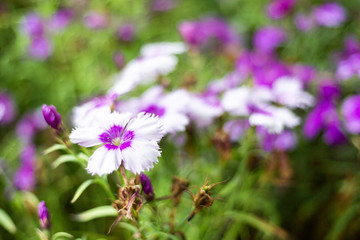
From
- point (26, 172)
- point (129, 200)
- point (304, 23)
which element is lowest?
point (26, 172)

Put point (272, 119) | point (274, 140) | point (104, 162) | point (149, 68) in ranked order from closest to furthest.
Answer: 1. point (104, 162)
2. point (272, 119)
3. point (149, 68)
4. point (274, 140)

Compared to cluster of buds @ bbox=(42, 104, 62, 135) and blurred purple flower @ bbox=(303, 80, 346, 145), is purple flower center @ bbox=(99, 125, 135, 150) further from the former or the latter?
blurred purple flower @ bbox=(303, 80, 346, 145)

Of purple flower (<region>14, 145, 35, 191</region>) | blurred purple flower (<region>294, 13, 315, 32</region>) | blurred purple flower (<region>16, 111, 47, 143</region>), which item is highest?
blurred purple flower (<region>294, 13, 315, 32</region>)

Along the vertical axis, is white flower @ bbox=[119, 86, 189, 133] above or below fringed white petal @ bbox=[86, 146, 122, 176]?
below

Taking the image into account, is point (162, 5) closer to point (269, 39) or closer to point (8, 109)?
point (269, 39)

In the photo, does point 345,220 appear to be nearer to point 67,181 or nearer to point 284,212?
point 284,212

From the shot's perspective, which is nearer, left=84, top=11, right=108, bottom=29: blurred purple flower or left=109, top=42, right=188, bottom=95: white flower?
left=109, top=42, right=188, bottom=95: white flower

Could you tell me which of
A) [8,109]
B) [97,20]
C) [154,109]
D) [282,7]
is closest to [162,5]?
[97,20]

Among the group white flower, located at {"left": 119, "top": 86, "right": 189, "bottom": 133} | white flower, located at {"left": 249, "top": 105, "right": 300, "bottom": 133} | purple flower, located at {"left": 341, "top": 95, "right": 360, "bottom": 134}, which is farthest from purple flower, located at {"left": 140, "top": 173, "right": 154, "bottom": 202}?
purple flower, located at {"left": 341, "top": 95, "right": 360, "bottom": 134}
